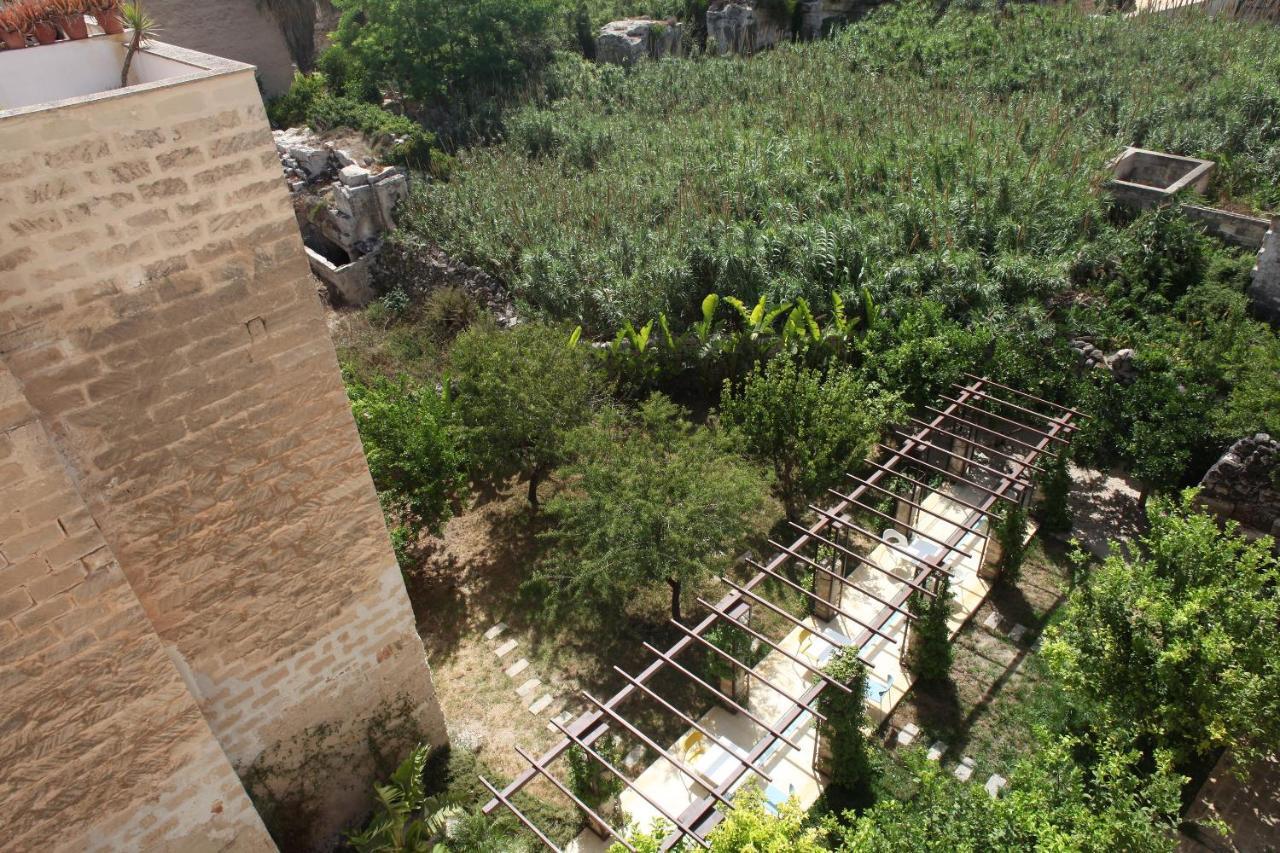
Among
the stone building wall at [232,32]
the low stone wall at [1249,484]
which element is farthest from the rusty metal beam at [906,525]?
the stone building wall at [232,32]

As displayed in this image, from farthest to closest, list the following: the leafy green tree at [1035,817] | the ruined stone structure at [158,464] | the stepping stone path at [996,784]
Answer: the stepping stone path at [996,784]
the leafy green tree at [1035,817]
the ruined stone structure at [158,464]

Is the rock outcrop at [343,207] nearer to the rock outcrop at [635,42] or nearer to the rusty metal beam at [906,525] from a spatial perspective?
the rock outcrop at [635,42]

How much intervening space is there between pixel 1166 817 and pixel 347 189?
17.0 metres

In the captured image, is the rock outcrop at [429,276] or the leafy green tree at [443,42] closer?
the rock outcrop at [429,276]

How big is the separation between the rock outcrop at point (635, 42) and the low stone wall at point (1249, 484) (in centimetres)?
1894

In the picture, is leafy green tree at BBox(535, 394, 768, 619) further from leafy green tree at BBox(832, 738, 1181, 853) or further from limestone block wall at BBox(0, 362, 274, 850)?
limestone block wall at BBox(0, 362, 274, 850)

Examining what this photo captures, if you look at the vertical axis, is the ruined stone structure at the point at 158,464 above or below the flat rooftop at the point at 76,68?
below

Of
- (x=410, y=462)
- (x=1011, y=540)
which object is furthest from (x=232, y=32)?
(x=1011, y=540)

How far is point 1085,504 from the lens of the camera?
38.5 feet

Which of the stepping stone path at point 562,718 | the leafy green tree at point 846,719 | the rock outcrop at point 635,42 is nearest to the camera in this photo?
the leafy green tree at point 846,719

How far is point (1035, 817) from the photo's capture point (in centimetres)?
614

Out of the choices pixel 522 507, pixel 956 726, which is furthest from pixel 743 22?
pixel 956 726

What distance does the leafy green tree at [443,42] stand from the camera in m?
20.5

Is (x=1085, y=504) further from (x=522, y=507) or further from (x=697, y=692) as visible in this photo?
(x=522, y=507)
